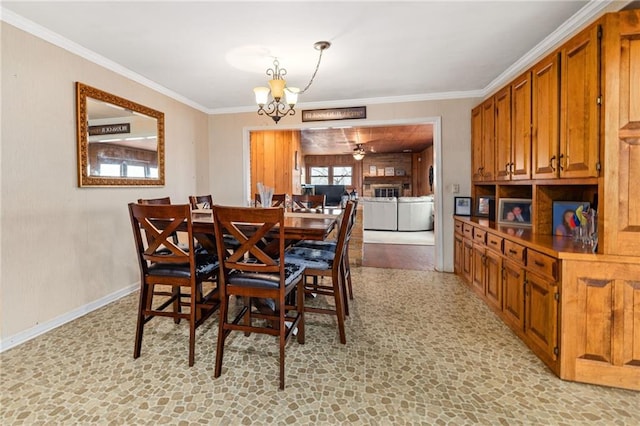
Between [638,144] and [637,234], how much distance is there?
1.62 ft

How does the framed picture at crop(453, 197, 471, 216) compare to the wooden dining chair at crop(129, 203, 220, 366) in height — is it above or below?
above

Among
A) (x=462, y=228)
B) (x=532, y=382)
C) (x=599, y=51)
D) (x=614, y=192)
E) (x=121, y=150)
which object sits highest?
(x=599, y=51)

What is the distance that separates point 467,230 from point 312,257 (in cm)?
203

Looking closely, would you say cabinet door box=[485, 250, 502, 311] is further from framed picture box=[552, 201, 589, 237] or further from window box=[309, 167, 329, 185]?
window box=[309, 167, 329, 185]

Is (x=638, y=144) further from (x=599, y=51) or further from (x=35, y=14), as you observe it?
(x=35, y=14)

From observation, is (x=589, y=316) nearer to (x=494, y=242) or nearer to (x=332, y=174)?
(x=494, y=242)

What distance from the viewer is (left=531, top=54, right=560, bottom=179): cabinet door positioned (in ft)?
6.97

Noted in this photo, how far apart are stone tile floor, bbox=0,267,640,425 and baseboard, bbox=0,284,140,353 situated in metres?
0.08

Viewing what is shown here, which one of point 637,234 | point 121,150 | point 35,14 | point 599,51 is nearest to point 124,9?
point 35,14

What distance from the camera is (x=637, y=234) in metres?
1.67

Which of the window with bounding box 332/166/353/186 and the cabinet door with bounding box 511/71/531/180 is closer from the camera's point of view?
the cabinet door with bounding box 511/71/531/180

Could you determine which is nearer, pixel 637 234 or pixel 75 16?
pixel 637 234

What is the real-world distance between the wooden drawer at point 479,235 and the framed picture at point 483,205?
50 cm

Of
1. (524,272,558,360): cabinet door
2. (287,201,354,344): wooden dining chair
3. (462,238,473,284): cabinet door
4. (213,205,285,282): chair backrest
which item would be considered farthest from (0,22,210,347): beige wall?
(462,238,473,284): cabinet door
